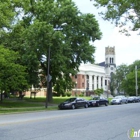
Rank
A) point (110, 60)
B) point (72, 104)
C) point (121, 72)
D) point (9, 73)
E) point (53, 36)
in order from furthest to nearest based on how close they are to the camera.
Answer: point (110, 60) < point (121, 72) < point (53, 36) < point (72, 104) < point (9, 73)

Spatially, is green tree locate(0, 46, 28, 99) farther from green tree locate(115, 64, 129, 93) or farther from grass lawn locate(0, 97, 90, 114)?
green tree locate(115, 64, 129, 93)

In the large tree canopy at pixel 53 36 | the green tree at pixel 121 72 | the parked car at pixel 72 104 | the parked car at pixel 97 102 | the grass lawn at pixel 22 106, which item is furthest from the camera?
the green tree at pixel 121 72

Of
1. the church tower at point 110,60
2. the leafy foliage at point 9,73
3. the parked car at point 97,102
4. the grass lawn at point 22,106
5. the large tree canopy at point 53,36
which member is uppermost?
the church tower at point 110,60

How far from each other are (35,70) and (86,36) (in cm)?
900

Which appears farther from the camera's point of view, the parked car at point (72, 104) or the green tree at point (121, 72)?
the green tree at point (121, 72)

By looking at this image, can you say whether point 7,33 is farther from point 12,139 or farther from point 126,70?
point 126,70

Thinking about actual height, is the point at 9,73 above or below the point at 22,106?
above

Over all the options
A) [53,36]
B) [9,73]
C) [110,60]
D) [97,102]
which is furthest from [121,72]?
[9,73]

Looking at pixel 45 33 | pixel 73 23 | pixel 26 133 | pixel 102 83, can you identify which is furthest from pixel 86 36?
pixel 102 83

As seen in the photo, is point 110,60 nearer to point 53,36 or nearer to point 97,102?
point 97,102

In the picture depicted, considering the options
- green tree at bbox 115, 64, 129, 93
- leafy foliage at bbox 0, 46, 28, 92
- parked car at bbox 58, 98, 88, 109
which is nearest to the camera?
leafy foliage at bbox 0, 46, 28, 92

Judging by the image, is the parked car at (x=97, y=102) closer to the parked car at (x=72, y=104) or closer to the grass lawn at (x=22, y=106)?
the parked car at (x=72, y=104)

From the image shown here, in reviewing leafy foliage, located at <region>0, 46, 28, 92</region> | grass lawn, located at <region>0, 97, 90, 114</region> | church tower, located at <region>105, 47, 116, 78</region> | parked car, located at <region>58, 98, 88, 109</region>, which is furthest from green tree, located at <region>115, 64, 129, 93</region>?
leafy foliage, located at <region>0, 46, 28, 92</region>

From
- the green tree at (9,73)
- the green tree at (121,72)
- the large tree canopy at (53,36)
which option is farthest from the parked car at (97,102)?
the green tree at (121,72)
